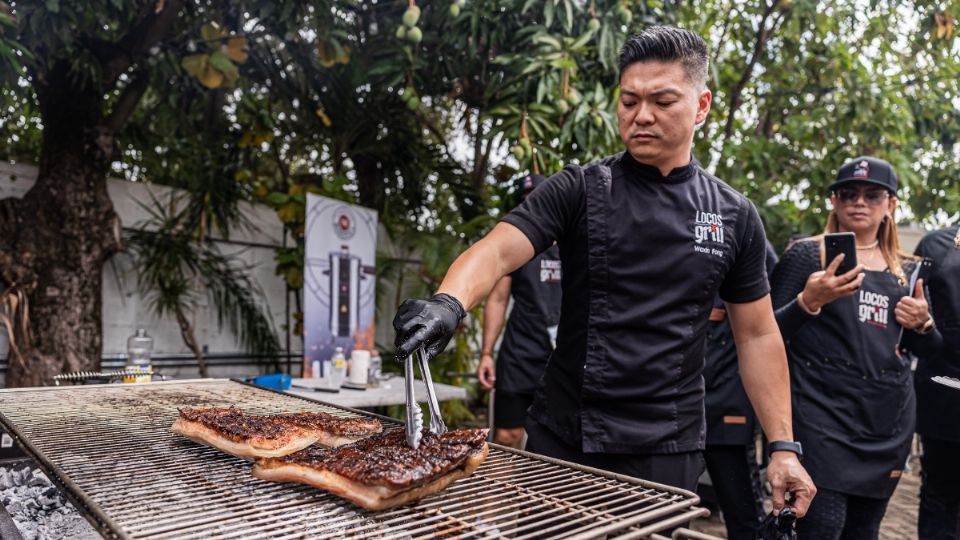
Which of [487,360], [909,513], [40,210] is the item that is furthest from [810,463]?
[40,210]

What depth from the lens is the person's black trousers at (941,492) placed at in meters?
3.79

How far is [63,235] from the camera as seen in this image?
522cm

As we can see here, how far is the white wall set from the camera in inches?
251

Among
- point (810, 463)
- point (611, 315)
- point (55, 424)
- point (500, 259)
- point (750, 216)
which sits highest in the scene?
point (750, 216)

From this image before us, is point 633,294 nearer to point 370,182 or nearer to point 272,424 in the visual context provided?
point 272,424

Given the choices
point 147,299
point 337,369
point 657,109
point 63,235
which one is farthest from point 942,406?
point 147,299

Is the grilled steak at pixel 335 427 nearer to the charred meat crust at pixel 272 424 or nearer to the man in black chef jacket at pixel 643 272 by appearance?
the charred meat crust at pixel 272 424

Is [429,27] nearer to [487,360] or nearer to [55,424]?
[487,360]

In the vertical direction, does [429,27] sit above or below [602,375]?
above

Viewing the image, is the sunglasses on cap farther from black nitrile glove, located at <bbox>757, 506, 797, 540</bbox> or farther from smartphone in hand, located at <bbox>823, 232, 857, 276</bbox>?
black nitrile glove, located at <bbox>757, 506, 797, 540</bbox>

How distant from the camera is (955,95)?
757cm

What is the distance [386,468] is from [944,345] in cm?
336

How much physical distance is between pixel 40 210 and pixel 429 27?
3.53 metres

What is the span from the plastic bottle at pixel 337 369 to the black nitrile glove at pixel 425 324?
11.3ft
